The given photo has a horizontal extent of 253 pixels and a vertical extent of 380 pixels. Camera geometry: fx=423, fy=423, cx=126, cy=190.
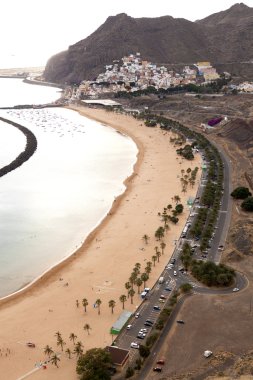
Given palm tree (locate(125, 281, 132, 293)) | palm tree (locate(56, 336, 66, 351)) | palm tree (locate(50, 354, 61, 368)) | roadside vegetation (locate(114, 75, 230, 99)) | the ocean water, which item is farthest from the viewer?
roadside vegetation (locate(114, 75, 230, 99))

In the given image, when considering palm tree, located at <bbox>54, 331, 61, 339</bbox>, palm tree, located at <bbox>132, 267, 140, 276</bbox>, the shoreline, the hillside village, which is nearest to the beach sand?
the shoreline

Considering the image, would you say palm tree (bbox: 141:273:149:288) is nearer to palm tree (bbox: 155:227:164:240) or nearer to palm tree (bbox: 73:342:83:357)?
palm tree (bbox: 155:227:164:240)

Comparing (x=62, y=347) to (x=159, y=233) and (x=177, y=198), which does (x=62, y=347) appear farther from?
(x=177, y=198)

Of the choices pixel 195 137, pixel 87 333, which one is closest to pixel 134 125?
pixel 195 137

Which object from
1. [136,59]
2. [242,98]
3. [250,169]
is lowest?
[250,169]

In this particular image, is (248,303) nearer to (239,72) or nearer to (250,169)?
(250,169)

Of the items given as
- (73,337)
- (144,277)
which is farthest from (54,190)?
(73,337)

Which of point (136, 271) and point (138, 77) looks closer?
point (136, 271)
